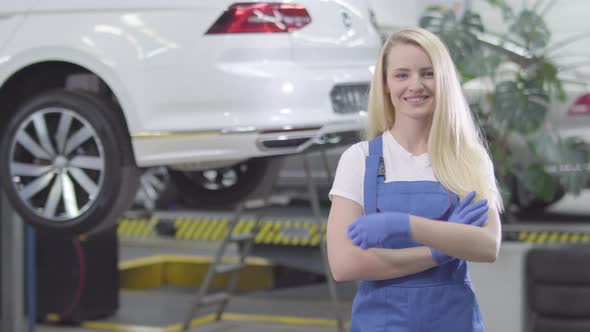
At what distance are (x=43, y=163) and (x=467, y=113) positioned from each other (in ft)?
6.56

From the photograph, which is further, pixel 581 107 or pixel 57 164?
pixel 581 107

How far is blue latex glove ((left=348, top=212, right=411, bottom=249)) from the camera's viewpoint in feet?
4.68

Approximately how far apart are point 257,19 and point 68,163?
0.85 metres

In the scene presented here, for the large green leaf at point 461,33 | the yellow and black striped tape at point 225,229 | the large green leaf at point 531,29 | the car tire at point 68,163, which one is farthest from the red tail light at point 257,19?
the yellow and black striped tape at point 225,229

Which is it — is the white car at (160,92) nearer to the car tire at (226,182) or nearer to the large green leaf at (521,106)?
the car tire at (226,182)

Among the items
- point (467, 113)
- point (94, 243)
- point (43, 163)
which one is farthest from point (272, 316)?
point (467, 113)

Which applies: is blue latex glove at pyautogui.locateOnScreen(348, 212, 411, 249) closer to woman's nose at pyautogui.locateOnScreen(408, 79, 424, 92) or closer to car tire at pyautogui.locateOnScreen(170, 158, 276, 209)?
woman's nose at pyautogui.locateOnScreen(408, 79, 424, 92)

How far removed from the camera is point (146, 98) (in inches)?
120

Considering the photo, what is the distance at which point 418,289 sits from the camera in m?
1.58

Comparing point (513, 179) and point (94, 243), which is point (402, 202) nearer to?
point (94, 243)

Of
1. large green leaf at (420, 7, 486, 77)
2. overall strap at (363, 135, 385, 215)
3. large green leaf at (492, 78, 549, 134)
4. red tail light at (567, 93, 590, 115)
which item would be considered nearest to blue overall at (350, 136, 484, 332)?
overall strap at (363, 135, 385, 215)

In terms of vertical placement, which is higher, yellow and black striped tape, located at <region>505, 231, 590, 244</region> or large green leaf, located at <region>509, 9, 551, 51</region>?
large green leaf, located at <region>509, 9, 551, 51</region>

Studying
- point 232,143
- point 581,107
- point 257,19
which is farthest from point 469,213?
point 581,107

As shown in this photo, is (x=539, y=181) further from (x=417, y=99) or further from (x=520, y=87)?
(x=417, y=99)
